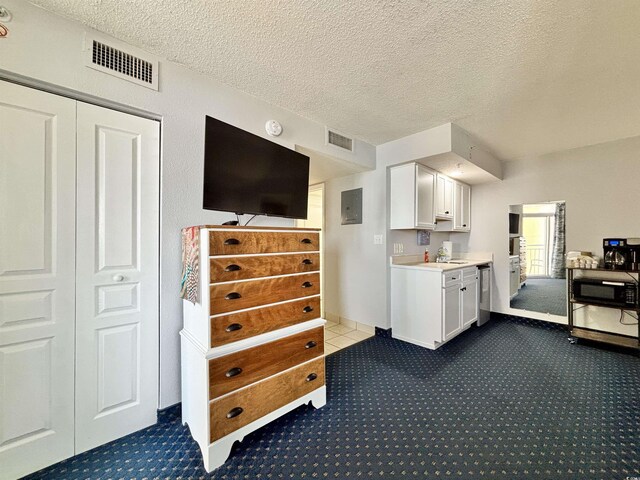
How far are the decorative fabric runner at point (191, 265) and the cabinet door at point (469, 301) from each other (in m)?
3.13

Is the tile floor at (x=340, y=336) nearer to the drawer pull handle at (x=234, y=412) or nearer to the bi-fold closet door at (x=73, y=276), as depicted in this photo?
the drawer pull handle at (x=234, y=412)

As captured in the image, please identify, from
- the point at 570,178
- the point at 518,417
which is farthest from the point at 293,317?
the point at 570,178

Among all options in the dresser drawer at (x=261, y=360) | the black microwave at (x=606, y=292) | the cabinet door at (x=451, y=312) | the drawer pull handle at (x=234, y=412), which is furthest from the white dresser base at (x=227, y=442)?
the black microwave at (x=606, y=292)

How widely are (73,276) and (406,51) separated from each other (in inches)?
97.9

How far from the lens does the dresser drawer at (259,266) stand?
1.43 metres

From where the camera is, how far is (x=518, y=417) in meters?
1.77

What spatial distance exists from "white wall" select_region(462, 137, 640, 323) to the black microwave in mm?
534

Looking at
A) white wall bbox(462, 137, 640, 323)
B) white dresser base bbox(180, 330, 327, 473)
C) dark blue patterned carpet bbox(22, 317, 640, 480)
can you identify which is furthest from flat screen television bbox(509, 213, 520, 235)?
white dresser base bbox(180, 330, 327, 473)

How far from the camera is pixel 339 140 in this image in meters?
2.88

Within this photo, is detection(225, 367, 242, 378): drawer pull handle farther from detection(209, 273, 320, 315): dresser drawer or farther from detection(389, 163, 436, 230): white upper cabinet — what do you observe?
detection(389, 163, 436, 230): white upper cabinet

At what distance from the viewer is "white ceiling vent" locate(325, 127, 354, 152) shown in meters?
2.75

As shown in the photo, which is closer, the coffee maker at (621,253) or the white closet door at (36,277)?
the white closet door at (36,277)

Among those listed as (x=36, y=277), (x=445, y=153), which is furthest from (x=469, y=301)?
(x=36, y=277)

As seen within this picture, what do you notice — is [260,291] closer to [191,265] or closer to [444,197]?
[191,265]
